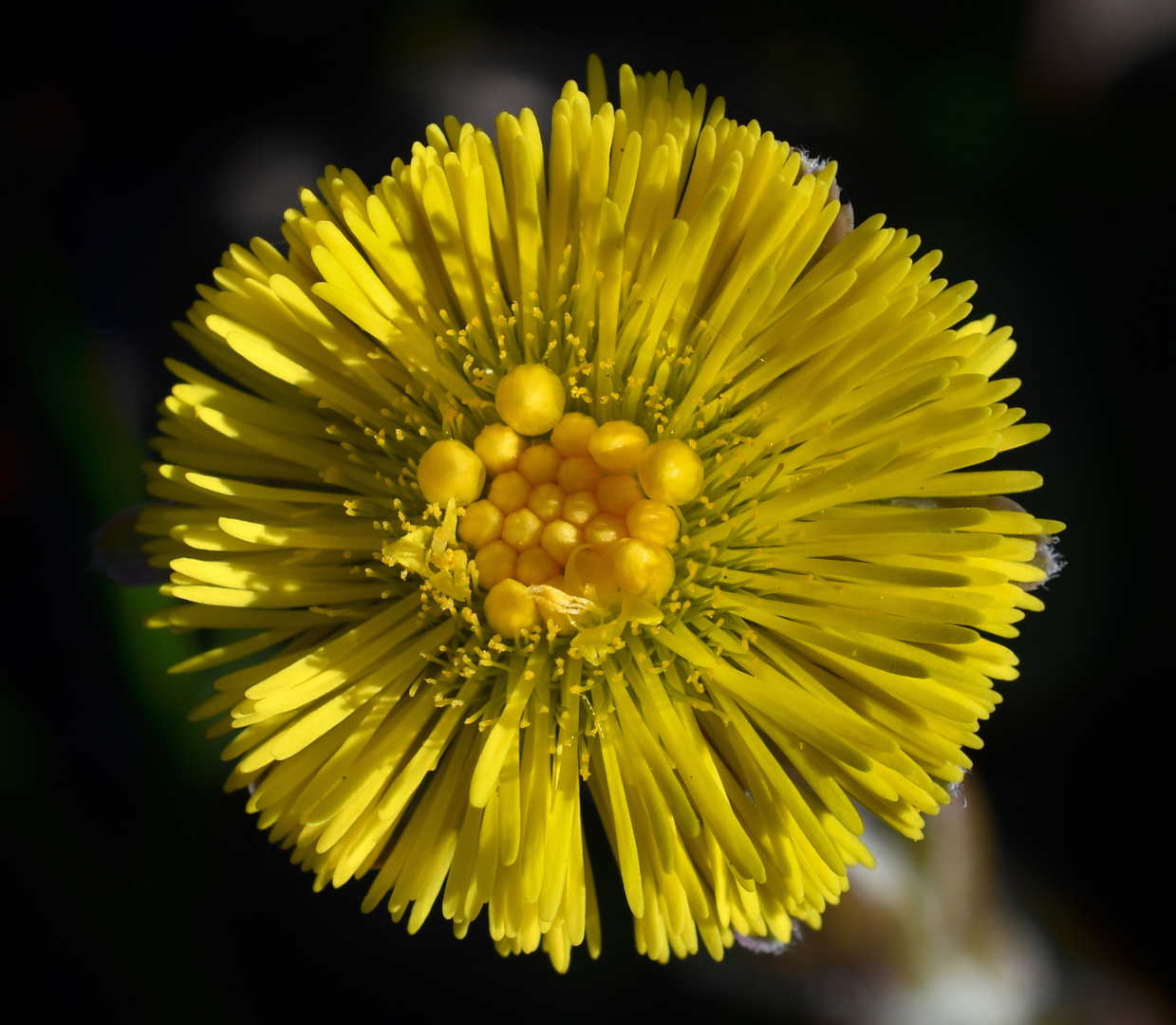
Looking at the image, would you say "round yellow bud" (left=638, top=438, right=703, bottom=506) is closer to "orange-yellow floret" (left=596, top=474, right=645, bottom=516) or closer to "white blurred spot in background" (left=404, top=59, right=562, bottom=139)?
"orange-yellow floret" (left=596, top=474, right=645, bottom=516)

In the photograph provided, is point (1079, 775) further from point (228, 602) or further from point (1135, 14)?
point (228, 602)

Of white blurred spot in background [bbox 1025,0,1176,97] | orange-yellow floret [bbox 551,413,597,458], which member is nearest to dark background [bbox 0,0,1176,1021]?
white blurred spot in background [bbox 1025,0,1176,97]

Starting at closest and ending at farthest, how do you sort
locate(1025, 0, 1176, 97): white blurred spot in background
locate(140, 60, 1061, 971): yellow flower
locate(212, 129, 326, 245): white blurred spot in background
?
locate(140, 60, 1061, 971): yellow flower → locate(1025, 0, 1176, 97): white blurred spot in background → locate(212, 129, 326, 245): white blurred spot in background

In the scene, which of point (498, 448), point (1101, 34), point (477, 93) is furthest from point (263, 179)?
point (1101, 34)

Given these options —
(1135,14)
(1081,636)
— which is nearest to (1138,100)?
(1135,14)

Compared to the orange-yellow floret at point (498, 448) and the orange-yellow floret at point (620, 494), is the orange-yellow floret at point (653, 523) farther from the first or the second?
the orange-yellow floret at point (498, 448)

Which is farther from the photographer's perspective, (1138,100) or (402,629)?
(1138,100)

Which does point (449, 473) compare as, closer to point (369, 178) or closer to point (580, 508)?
point (580, 508)

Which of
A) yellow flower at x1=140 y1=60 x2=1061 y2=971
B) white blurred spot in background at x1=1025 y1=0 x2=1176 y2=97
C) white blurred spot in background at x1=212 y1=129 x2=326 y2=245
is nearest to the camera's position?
yellow flower at x1=140 y1=60 x2=1061 y2=971
